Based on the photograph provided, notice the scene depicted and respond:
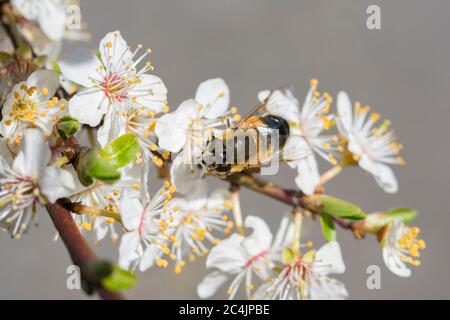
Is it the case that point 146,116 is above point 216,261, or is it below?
above

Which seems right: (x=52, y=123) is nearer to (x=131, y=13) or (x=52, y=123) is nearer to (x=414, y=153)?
(x=131, y=13)

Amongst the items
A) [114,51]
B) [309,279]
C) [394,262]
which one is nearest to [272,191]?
[309,279]

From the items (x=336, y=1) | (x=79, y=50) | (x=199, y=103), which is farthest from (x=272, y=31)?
(x=79, y=50)

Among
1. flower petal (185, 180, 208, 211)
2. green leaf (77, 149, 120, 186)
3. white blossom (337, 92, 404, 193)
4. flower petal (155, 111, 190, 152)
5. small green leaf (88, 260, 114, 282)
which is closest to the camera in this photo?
small green leaf (88, 260, 114, 282)

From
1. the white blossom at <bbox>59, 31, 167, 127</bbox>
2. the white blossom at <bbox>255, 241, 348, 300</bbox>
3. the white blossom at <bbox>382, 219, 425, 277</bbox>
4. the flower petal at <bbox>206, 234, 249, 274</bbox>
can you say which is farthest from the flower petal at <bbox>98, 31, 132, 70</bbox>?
the white blossom at <bbox>382, 219, 425, 277</bbox>

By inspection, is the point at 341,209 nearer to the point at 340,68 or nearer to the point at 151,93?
the point at 151,93

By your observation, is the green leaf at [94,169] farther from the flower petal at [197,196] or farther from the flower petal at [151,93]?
the flower petal at [197,196]

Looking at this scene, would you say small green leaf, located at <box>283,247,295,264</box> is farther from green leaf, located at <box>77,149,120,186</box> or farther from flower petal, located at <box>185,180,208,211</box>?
green leaf, located at <box>77,149,120,186</box>
